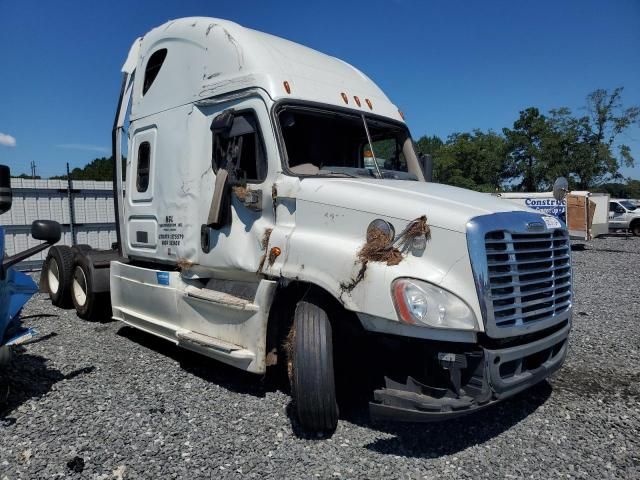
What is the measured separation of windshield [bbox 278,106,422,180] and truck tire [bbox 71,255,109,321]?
4069 millimetres

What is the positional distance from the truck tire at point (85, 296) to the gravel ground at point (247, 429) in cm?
131

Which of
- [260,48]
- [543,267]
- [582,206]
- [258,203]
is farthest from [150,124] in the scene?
[582,206]

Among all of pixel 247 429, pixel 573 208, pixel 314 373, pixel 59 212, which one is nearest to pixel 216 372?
pixel 247 429

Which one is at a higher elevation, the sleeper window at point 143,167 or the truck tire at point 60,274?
the sleeper window at point 143,167

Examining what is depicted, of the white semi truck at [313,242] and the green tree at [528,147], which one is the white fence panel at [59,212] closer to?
the white semi truck at [313,242]

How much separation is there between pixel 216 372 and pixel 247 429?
4.73 ft

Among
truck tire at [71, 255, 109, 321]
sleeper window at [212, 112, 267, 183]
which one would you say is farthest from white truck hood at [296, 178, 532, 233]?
truck tire at [71, 255, 109, 321]

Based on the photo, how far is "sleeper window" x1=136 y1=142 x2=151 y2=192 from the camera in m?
5.87

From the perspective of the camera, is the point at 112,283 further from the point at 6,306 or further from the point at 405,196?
the point at 405,196

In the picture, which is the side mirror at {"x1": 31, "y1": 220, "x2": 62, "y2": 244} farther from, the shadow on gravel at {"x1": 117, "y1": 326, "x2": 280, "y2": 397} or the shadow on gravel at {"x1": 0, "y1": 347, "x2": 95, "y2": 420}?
the shadow on gravel at {"x1": 117, "y1": 326, "x2": 280, "y2": 397}

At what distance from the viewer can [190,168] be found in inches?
198

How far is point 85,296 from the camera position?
7.18 metres

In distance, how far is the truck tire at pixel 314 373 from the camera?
357cm

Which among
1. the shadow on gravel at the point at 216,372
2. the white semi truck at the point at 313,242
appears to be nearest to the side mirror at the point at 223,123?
the white semi truck at the point at 313,242
